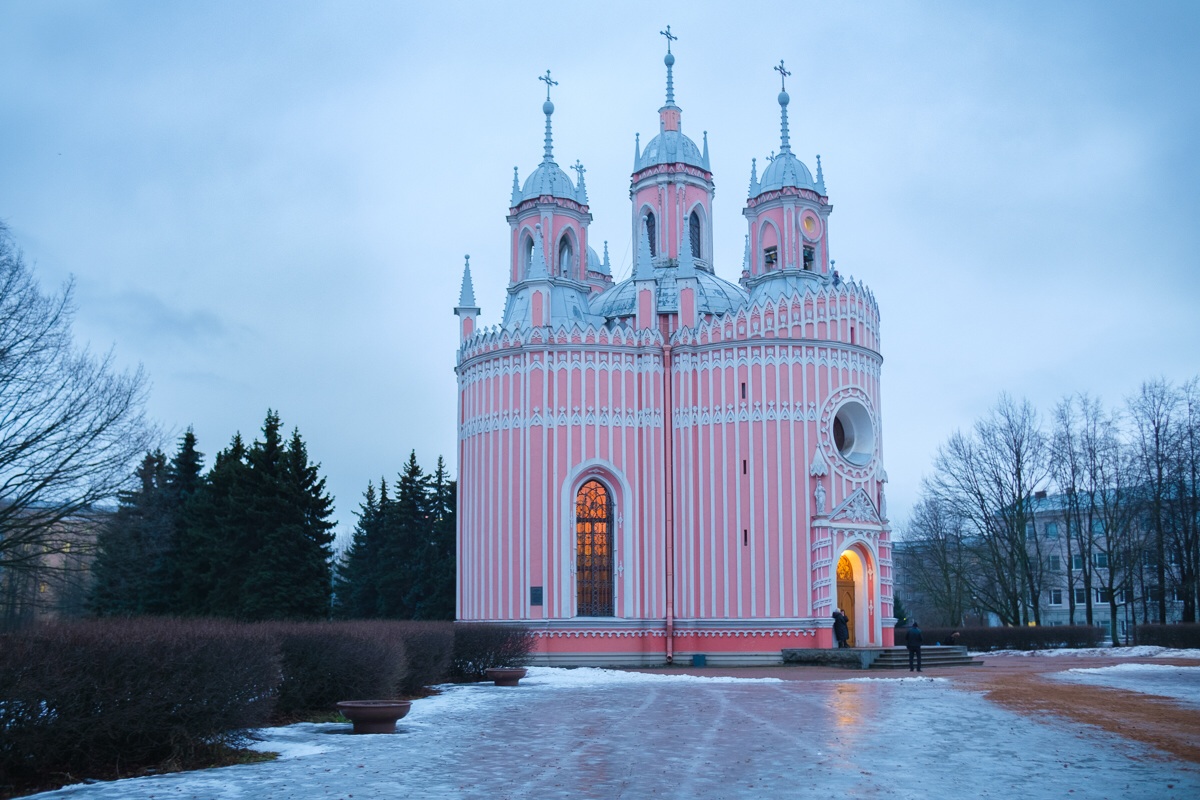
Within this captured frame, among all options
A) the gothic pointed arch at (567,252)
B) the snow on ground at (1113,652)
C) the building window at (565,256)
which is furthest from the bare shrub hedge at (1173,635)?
the building window at (565,256)

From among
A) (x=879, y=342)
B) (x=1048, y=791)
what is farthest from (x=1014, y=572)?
(x=1048, y=791)

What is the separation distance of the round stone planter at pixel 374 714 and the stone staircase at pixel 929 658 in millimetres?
18898

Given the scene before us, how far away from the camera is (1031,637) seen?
42.2 meters

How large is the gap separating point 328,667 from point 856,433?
21.5 m

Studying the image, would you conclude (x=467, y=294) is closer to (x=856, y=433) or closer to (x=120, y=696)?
(x=856, y=433)

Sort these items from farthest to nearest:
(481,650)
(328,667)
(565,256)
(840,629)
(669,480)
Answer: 1. (565,256)
2. (669,480)
3. (840,629)
4. (481,650)
5. (328,667)

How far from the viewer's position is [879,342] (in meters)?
35.5

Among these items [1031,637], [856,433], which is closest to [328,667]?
[856,433]

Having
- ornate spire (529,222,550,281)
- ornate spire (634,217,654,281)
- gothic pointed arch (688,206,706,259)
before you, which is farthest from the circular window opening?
ornate spire (529,222,550,281)

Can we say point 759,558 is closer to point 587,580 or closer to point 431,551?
point 587,580

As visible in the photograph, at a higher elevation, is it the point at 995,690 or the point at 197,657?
the point at 197,657

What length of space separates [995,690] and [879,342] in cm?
1575

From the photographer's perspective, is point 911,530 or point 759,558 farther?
point 911,530

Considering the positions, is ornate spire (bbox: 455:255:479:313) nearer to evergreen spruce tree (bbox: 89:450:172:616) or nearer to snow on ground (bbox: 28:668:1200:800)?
evergreen spruce tree (bbox: 89:450:172:616)
